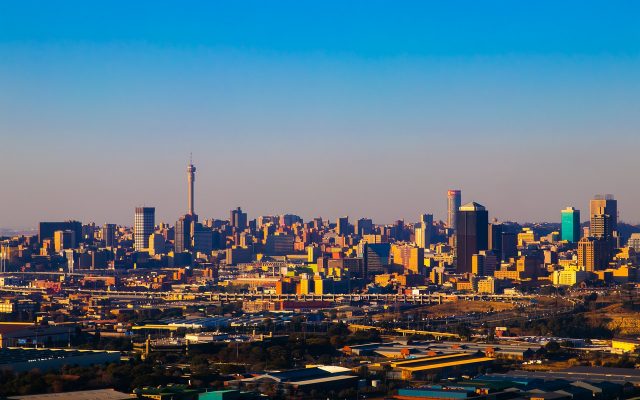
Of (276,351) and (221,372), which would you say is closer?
(221,372)

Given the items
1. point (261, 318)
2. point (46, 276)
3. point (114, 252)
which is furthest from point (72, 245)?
point (261, 318)

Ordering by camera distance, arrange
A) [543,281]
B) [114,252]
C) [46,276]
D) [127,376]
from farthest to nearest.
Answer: [114,252] → [46,276] → [543,281] → [127,376]

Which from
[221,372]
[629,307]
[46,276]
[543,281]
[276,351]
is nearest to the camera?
[221,372]

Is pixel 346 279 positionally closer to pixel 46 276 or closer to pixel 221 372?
pixel 46 276

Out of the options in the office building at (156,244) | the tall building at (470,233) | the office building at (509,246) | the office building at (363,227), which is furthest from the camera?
the office building at (363,227)

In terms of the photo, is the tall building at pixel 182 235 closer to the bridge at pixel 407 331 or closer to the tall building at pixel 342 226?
A: the tall building at pixel 342 226

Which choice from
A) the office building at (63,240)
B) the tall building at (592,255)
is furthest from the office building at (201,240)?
the tall building at (592,255)

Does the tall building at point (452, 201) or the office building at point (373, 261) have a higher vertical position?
the tall building at point (452, 201)
